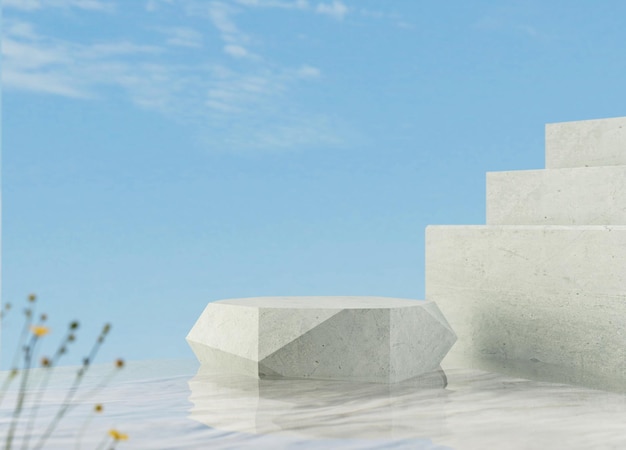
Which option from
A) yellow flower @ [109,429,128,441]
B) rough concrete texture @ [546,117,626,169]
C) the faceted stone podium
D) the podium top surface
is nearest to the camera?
yellow flower @ [109,429,128,441]

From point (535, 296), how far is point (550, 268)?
18 centimetres

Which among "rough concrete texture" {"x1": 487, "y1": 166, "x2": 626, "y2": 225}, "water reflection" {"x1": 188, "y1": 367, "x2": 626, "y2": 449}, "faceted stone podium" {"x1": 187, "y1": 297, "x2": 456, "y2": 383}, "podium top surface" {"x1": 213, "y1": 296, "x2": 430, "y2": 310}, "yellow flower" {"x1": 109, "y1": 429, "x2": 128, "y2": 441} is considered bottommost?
"water reflection" {"x1": 188, "y1": 367, "x2": 626, "y2": 449}

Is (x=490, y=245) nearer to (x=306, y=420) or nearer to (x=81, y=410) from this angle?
(x=306, y=420)

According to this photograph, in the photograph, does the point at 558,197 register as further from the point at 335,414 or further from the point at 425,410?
the point at 335,414

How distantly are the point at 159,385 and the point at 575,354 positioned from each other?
2110 mm

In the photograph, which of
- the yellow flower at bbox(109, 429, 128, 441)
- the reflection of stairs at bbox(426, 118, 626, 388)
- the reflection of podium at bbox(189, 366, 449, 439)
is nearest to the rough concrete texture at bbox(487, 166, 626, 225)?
the reflection of stairs at bbox(426, 118, 626, 388)

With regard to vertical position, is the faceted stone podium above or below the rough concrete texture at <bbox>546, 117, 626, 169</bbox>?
below

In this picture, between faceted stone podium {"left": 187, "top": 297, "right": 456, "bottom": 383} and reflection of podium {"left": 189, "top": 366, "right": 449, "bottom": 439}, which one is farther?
faceted stone podium {"left": 187, "top": 297, "right": 456, "bottom": 383}

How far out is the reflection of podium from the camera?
2693 millimetres

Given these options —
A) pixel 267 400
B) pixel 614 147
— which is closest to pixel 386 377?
pixel 267 400

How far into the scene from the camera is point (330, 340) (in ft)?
11.7

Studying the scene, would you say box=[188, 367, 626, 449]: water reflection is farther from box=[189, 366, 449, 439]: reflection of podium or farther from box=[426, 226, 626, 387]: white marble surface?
box=[426, 226, 626, 387]: white marble surface

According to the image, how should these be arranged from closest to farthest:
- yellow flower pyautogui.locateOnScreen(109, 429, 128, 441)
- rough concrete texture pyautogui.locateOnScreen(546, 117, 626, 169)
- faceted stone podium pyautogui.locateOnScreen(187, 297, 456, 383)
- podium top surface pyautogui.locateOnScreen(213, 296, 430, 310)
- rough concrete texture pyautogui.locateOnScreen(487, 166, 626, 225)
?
yellow flower pyautogui.locateOnScreen(109, 429, 128, 441)
faceted stone podium pyautogui.locateOnScreen(187, 297, 456, 383)
podium top surface pyautogui.locateOnScreen(213, 296, 430, 310)
rough concrete texture pyautogui.locateOnScreen(487, 166, 626, 225)
rough concrete texture pyautogui.locateOnScreen(546, 117, 626, 169)

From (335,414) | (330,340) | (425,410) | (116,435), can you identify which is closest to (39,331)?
(116,435)
